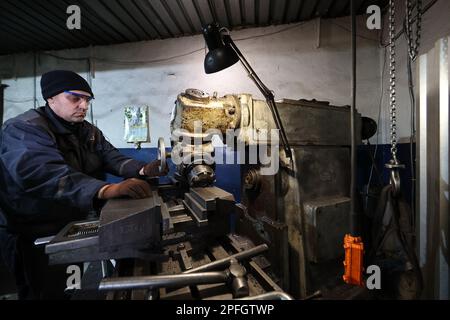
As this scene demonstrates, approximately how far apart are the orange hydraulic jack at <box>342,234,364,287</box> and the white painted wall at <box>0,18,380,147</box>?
2.12 m

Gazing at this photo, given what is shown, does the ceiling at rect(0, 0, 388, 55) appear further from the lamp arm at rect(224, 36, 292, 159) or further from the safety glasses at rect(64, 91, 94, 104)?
the lamp arm at rect(224, 36, 292, 159)

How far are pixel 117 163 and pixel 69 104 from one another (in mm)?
601

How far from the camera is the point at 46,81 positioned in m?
1.37

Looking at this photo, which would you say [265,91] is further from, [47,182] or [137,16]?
[137,16]

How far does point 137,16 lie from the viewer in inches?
90.0

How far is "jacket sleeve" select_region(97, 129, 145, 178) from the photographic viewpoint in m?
1.76

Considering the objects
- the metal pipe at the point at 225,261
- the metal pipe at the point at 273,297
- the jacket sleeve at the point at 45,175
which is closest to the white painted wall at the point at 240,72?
the jacket sleeve at the point at 45,175

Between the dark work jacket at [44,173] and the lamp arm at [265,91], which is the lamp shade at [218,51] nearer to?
the lamp arm at [265,91]

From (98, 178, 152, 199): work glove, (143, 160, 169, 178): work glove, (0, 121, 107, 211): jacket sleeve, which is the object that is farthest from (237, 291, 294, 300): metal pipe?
(143, 160, 169, 178): work glove

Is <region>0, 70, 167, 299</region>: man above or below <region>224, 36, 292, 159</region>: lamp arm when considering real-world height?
below

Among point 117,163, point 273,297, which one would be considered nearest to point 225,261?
point 273,297

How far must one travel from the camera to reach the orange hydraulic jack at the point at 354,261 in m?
0.78

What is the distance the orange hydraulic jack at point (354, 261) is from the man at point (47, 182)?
103 centimetres
